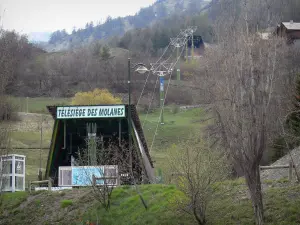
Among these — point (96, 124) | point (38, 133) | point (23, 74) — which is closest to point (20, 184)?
point (96, 124)

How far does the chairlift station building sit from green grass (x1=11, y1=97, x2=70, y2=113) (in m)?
56.9

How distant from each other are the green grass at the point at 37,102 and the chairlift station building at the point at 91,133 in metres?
56.9

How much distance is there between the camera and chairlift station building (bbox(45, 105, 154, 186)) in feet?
116

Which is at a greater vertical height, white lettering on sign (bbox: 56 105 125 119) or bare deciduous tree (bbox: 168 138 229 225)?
white lettering on sign (bbox: 56 105 125 119)

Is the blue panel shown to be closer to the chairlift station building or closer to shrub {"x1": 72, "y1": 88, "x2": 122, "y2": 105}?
the chairlift station building

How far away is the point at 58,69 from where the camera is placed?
408 ft

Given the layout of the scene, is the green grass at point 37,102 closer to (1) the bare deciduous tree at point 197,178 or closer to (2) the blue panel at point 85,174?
(2) the blue panel at point 85,174

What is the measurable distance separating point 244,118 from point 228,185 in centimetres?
885

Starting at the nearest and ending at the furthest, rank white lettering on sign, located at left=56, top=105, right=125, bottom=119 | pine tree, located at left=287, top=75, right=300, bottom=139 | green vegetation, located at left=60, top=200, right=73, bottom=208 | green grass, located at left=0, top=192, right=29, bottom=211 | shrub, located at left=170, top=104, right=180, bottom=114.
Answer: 1. green vegetation, located at left=60, top=200, right=73, bottom=208
2. green grass, located at left=0, top=192, right=29, bottom=211
3. pine tree, located at left=287, top=75, right=300, bottom=139
4. white lettering on sign, located at left=56, top=105, right=125, bottom=119
5. shrub, located at left=170, top=104, right=180, bottom=114

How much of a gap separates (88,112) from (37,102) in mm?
71171

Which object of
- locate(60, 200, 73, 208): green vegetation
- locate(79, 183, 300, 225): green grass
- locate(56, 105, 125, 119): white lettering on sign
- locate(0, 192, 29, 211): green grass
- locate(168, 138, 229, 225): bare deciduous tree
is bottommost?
locate(0, 192, 29, 211): green grass

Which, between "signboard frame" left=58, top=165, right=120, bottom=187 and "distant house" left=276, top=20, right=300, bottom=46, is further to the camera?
"distant house" left=276, top=20, right=300, bottom=46

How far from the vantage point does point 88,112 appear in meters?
35.8

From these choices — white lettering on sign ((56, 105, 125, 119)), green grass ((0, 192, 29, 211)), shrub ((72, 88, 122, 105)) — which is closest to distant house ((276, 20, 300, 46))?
shrub ((72, 88, 122, 105))
